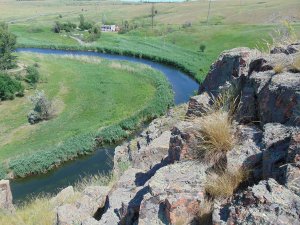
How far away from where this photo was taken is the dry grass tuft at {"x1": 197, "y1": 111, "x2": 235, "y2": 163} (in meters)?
8.07

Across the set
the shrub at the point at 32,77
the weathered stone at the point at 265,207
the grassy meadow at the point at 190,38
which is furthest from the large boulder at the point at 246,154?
the shrub at the point at 32,77

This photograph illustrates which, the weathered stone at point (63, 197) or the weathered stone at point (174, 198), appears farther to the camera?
the weathered stone at point (63, 197)

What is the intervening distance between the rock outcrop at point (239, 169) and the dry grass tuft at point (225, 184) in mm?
71

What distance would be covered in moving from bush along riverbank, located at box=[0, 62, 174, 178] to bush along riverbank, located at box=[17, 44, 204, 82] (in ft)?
52.8

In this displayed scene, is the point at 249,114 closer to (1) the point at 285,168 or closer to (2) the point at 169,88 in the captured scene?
(1) the point at 285,168

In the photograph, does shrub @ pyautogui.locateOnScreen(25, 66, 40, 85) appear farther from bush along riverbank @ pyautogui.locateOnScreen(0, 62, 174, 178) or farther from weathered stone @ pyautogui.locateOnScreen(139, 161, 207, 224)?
weathered stone @ pyautogui.locateOnScreen(139, 161, 207, 224)

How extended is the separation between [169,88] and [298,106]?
152 feet

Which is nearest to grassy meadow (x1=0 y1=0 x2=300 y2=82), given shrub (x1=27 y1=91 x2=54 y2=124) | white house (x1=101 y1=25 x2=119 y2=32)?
white house (x1=101 y1=25 x2=119 y2=32)

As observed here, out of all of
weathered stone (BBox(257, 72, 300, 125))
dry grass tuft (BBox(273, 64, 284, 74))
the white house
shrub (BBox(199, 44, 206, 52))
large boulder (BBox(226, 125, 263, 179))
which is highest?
dry grass tuft (BBox(273, 64, 284, 74))

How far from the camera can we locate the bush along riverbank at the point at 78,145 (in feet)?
99.0

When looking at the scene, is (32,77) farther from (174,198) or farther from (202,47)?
(174,198)

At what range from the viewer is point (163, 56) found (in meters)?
76.8

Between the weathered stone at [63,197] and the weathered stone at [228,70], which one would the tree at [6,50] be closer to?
the weathered stone at [63,197]

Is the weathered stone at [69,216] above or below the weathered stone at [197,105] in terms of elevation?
below
